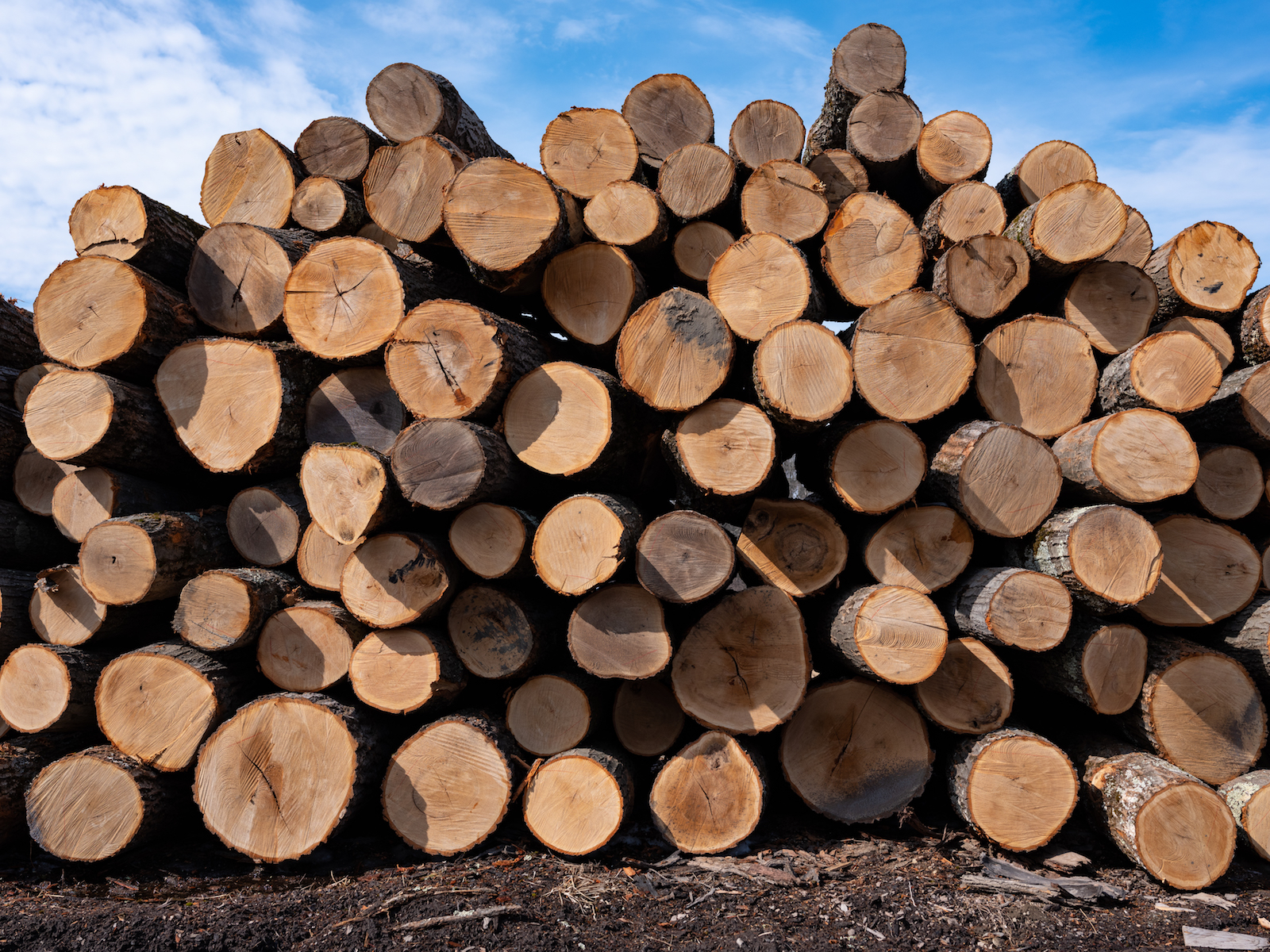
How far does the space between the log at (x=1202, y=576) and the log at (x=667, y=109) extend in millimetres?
3251

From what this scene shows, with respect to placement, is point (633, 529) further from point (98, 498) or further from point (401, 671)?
point (98, 498)

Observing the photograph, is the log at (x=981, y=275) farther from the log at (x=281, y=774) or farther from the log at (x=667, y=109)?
the log at (x=281, y=774)

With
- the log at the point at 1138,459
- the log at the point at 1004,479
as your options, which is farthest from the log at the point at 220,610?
the log at the point at 1138,459

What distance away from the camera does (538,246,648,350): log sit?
3.18 meters

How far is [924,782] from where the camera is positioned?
9.31 ft

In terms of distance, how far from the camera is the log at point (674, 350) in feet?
9.32

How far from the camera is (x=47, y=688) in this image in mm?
3018

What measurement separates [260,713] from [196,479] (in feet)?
4.83

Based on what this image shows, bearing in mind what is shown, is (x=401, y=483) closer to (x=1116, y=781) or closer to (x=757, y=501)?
(x=757, y=501)

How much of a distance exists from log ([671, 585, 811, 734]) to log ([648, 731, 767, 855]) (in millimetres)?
123

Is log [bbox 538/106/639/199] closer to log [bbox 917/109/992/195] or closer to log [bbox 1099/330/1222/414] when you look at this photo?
log [bbox 917/109/992/195]

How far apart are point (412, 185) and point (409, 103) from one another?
3.08 feet

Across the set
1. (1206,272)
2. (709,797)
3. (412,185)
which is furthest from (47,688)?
(1206,272)

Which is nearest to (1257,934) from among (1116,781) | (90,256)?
(1116,781)
